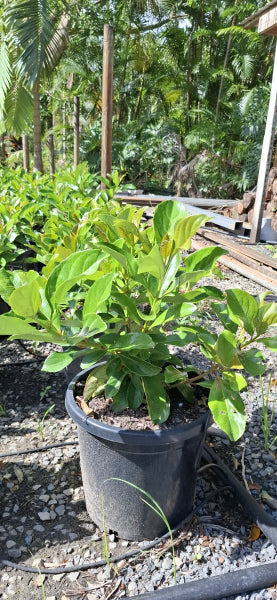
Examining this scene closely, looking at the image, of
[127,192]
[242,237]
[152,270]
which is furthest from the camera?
[127,192]

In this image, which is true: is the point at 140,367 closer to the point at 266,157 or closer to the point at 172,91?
the point at 266,157

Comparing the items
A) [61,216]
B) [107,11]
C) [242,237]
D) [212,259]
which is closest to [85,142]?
[107,11]

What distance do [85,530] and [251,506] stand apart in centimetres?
56

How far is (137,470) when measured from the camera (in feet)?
4.20

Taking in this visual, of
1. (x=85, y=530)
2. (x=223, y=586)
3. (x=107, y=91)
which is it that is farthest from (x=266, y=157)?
(x=223, y=586)

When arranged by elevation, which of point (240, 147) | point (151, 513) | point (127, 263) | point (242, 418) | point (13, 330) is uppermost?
point (240, 147)

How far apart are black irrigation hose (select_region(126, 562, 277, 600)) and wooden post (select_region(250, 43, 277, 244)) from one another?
502 centimetres

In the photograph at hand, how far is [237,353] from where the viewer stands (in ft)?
3.86

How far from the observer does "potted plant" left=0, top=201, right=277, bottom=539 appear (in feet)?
3.15

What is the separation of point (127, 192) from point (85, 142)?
17.6 feet

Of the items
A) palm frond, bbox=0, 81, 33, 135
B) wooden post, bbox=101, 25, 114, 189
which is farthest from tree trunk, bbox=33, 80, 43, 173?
wooden post, bbox=101, 25, 114, 189

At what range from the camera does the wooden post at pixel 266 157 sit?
17.1ft

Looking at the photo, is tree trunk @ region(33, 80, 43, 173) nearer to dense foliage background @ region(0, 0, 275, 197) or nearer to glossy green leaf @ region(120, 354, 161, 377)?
dense foliage background @ region(0, 0, 275, 197)

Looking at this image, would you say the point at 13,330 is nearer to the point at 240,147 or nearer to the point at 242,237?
the point at 242,237
